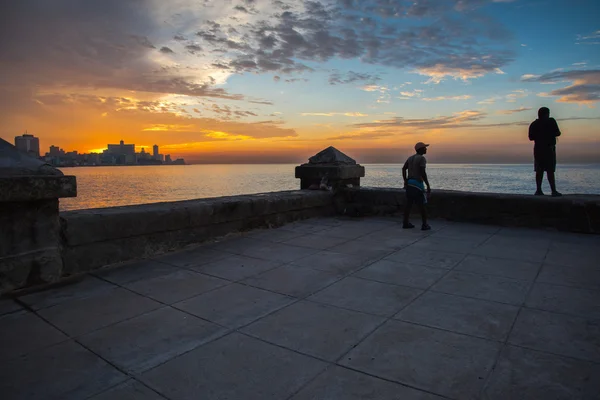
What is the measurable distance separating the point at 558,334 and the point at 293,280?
230cm

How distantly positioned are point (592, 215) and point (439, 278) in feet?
13.5

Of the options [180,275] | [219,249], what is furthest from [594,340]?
[219,249]

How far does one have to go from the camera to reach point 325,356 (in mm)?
2402

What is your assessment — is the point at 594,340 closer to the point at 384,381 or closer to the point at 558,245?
the point at 384,381

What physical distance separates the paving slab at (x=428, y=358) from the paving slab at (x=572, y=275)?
1.84 metres

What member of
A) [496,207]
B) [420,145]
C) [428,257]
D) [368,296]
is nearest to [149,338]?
[368,296]

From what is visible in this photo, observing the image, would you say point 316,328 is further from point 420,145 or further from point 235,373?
point 420,145

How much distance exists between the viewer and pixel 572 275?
4.00m

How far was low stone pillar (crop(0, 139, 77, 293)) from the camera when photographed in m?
3.50

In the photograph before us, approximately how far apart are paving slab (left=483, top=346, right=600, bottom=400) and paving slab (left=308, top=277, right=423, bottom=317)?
955mm

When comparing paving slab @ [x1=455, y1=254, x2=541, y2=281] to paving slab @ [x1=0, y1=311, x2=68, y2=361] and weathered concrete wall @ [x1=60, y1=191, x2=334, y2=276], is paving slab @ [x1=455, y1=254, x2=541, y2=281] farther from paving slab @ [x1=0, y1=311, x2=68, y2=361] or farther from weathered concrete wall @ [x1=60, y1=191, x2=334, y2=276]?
paving slab @ [x1=0, y1=311, x2=68, y2=361]

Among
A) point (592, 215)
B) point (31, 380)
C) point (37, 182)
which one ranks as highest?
point (37, 182)

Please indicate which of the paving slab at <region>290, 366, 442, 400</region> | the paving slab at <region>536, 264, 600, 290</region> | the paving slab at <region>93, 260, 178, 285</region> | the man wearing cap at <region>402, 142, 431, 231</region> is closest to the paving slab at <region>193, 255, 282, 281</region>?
the paving slab at <region>93, 260, 178, 285</region>

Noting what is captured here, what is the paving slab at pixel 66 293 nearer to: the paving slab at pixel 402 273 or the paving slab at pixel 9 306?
the paving slab at pixel 9 306
